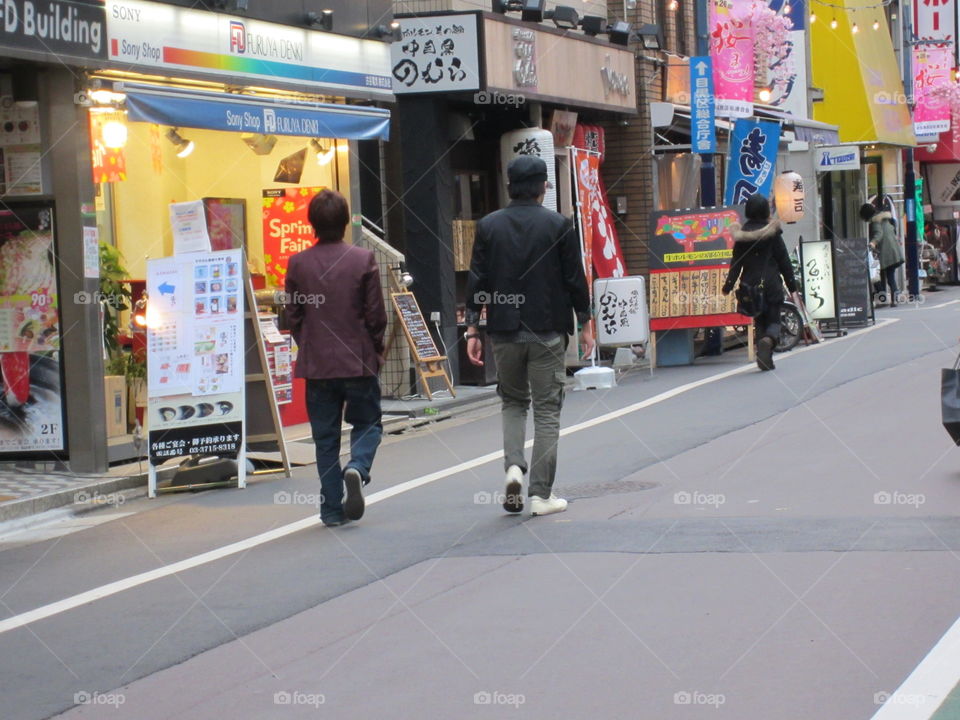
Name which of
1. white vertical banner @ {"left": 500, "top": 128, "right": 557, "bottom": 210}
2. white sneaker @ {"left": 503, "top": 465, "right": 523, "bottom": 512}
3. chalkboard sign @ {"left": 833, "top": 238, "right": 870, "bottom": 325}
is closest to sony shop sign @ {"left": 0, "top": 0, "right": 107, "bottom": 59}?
white sneaker @ {"left": 503, "top": 465, "right": 523, "bottom": 512}

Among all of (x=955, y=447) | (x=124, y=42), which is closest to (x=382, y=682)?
(x=955, y=447)

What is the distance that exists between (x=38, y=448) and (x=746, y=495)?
6.01 m

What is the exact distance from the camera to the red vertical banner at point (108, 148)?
42.2ft

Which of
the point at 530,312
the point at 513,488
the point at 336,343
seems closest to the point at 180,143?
the point at 336,343

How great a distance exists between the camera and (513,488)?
872 cm

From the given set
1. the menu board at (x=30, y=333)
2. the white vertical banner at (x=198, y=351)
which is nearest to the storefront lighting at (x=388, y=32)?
the menu board at (x=30, y=333)

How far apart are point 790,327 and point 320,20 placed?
8.16 m

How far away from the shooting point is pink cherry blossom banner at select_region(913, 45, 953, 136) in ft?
117

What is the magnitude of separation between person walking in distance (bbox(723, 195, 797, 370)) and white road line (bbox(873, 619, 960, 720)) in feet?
35.9

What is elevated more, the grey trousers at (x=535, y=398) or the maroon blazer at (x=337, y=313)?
the maroon blazer at (x=337, y=313)

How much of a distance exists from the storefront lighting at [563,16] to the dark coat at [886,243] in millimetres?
10370

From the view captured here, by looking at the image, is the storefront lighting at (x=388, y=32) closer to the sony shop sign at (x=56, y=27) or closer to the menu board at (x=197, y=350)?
the sony shop sign at (x=56, y=27)

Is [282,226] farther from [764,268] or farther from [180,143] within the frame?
[764,268]

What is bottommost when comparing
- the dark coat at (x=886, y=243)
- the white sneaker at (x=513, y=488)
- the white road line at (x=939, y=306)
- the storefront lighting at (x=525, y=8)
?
the white sneaker at (x=513, y=488)
